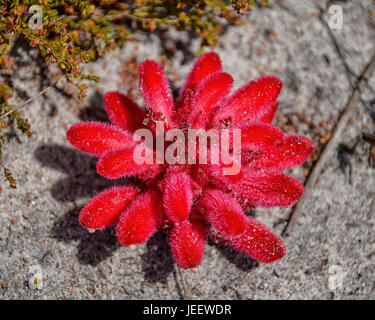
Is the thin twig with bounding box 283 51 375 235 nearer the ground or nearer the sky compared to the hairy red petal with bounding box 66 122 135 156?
nearer the ground

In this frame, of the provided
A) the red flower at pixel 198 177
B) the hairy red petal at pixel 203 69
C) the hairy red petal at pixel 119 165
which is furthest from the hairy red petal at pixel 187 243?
the hairy red petal at pixel 203 69

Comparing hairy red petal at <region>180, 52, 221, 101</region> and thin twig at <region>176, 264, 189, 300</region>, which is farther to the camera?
thin twig at <region>176, 264, 189, 300</region>

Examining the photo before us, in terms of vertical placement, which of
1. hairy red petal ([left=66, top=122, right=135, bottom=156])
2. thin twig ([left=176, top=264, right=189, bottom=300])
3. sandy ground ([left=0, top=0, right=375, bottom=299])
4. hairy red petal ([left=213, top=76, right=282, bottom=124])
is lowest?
thin twig ([left=176, top=264, right=189, bottom=300])

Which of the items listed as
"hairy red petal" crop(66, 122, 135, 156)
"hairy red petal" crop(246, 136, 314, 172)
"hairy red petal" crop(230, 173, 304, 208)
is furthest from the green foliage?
"hairy red petal" crop(230, 173, 304, 208)

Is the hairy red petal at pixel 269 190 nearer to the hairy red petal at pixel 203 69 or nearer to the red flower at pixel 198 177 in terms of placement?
the red flower at pixel 198 177

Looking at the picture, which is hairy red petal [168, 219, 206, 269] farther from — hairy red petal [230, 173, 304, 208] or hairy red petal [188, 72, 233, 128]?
hairy red petal [188, 72, 233, 128]

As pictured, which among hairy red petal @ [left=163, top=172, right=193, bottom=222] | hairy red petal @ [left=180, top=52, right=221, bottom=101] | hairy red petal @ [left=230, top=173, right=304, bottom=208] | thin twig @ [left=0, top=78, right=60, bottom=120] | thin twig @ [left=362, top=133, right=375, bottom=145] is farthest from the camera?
thin twig @ [left=362, top=133, right=375, bottom=145]
